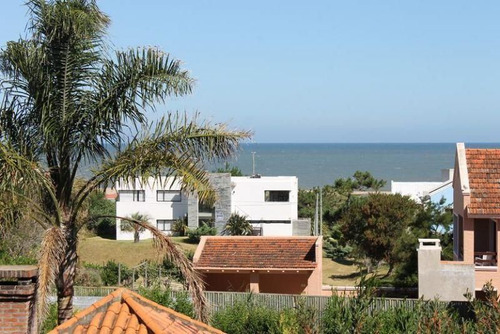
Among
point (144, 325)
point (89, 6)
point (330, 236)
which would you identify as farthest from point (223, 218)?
point (144, 325)

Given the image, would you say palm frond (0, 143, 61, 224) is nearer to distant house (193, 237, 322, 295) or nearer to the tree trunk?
the tree trunk

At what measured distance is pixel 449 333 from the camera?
12.8 m

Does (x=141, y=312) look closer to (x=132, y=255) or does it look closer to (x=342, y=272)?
(x=342, y=272)

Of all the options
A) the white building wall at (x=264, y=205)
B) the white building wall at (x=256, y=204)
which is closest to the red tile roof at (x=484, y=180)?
the white building wall at (x=264, y=205)

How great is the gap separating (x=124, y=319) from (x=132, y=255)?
45.8 m

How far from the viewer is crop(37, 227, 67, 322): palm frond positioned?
11.5 meters

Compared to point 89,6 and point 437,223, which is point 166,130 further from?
point 437,223

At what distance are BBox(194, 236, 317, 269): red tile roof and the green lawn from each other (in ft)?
55.0

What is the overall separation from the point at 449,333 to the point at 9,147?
7.04 m

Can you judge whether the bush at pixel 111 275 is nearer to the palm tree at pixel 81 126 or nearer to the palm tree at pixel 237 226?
the palm tree at pixel 237 226

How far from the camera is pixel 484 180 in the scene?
85.5 feet

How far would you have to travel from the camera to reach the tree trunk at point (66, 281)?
13.3 metres

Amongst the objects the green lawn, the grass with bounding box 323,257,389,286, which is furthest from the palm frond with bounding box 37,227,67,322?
the green lawn

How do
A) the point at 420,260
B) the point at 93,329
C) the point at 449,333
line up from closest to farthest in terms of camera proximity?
the point at 93,329 → the point at 449,333 → the point at 420,260
